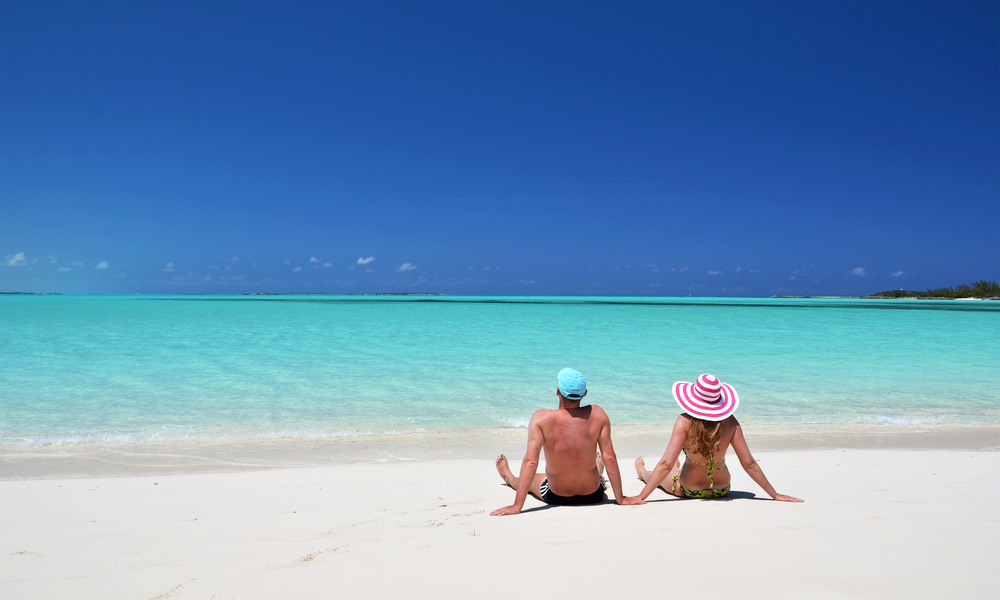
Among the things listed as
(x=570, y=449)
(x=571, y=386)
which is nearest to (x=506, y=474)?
(x=570, y=449)

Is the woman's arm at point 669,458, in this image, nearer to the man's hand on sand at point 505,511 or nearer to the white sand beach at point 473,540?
the white sand beach at point 473,540

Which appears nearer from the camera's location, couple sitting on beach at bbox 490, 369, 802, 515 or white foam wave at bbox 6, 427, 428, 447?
couple sitting on beach at bbox 490, 369, 802, 515

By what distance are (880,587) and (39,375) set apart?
14047 millimetres

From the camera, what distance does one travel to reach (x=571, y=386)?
3.73 meters

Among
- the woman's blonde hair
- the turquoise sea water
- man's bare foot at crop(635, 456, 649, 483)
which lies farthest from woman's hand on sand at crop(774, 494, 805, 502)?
the turquoise sea water

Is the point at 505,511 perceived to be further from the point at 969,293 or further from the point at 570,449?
the point at 969,293

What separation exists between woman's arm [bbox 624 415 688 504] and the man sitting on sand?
0.72 ft

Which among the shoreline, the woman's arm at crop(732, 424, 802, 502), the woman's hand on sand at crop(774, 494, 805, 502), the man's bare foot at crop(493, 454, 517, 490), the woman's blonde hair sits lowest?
the shoreline

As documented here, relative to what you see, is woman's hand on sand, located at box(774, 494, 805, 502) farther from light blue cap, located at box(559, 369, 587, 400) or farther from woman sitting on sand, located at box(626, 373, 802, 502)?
light blue cap, located at box(559, 369, 587, 400)

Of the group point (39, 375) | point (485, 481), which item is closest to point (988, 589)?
point (485, 481)

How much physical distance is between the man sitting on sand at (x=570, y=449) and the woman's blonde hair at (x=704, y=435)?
25.3 inches

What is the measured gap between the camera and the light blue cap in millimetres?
3721

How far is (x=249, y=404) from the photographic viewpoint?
27.5 ft

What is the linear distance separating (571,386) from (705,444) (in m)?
1.19
